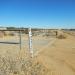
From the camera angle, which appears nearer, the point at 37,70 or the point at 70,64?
the point at 37,70

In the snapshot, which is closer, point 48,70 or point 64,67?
point 48,70

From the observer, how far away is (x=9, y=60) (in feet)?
31.5

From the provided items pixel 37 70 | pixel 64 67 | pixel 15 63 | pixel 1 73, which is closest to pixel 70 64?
pixel 64 67

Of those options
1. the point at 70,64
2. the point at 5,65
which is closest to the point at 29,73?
the point at 5,65

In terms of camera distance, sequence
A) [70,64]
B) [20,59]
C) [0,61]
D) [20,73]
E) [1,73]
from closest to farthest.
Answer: [1,73] → [20,73] → [0,61] → [20,59] → [70,64]

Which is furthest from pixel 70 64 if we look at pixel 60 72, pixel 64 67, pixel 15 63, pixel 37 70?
pixel 15 63

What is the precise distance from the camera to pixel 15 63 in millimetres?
9039

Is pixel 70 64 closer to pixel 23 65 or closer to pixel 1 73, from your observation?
pixel 23 65

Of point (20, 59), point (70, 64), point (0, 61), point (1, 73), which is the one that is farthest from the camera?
point (70, 64)

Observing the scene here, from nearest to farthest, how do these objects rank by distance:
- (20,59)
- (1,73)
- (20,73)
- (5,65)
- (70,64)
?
(1,73) < (20,73) < (5,65) < (20,59) < (70,64)

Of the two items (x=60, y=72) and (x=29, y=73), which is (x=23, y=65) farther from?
(x=60, y=72)

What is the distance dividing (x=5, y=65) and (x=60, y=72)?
268 centimetres

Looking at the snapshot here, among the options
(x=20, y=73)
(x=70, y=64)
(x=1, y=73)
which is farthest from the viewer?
(x=70, y=64)

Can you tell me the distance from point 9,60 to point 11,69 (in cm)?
124
